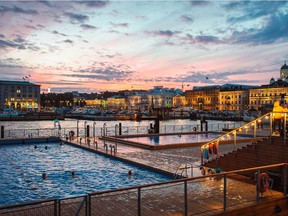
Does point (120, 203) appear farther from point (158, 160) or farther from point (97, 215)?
point (158, 160)

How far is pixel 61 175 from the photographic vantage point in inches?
878

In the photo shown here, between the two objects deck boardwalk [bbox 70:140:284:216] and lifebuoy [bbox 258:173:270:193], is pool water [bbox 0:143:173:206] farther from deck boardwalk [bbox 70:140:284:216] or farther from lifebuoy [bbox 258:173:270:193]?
lifebuoy [bbox 258:173:270:193]

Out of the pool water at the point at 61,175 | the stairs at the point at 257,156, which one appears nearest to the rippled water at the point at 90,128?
the pool water at the point at 61,175

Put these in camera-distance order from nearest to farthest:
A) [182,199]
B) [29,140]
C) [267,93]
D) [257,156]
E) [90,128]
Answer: [182,199]
[257,156]
[29,140]
[90,128]
[267,93]

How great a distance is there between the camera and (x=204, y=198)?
39.0ft

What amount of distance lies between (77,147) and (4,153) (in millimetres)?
7718

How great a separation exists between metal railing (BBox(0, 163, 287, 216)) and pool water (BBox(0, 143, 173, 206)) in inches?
297

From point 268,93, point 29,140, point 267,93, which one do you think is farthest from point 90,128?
point 267,93

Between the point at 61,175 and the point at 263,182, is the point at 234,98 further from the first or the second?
the point at 263,182

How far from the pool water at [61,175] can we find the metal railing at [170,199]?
7552 mm

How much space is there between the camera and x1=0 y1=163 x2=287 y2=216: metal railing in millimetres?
8738

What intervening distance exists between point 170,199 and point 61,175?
13.7 m

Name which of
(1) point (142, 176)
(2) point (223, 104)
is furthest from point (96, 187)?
(2) point (223, 104)

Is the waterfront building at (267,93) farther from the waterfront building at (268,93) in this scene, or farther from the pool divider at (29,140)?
the pool divider at (29,140)
